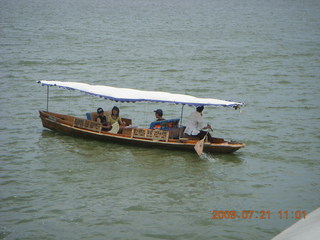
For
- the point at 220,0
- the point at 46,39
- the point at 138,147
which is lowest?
the point at 138,147

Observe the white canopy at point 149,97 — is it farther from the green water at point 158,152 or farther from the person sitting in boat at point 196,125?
the green water at point 158,152

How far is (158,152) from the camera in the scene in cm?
1394

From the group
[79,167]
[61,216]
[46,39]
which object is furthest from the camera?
[46,39]

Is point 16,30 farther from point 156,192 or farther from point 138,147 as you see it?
point 156,192

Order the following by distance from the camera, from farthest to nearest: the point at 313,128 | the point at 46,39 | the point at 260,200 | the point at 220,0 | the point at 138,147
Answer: the point at 220,0 < the point at 46,39 < the point at 313,128 < the point at 138,147 < the point at 260,200

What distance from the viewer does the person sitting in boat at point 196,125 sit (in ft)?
44.4

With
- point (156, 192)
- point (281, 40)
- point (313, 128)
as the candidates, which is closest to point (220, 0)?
point (281, 40)

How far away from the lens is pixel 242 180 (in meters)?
12.5

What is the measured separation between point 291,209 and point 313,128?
628cm

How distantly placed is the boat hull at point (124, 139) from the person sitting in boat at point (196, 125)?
20cm
